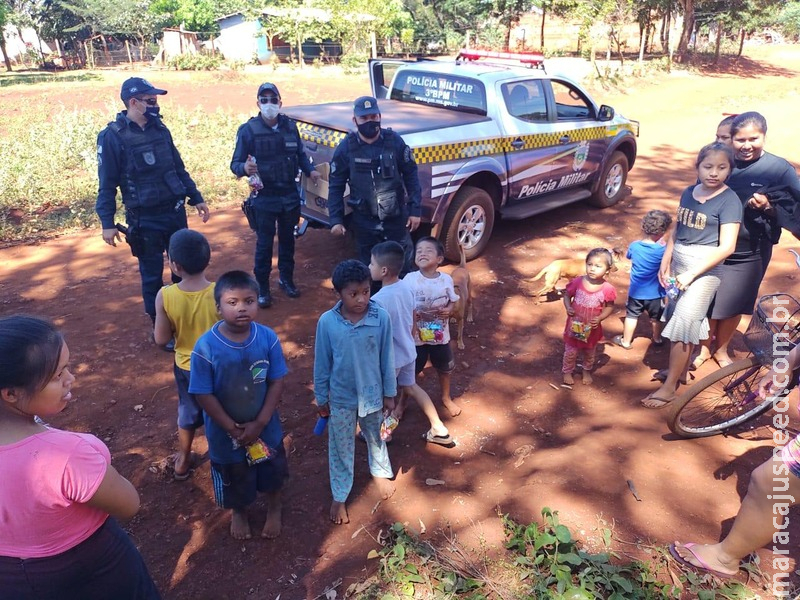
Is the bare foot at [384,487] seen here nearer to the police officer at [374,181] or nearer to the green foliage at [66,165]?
the police officer at [374,181]

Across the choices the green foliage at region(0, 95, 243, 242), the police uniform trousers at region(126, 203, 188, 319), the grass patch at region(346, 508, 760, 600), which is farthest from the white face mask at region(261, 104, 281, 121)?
the green foliage at region(0, 95, 243, 242)

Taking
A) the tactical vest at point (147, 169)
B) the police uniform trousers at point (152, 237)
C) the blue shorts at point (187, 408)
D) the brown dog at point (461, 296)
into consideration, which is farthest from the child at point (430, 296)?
the tactical vest at point (147, 169)

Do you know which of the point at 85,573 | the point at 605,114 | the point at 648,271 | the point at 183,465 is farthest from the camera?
the point at 605,114

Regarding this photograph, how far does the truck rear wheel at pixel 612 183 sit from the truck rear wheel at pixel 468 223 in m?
2.33

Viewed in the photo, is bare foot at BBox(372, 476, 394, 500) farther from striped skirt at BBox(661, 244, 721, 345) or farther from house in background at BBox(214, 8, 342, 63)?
house in background at BBox(214, 8, 342, 63)

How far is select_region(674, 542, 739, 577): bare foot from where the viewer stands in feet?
9.04

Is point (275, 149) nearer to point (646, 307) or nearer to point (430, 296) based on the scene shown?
point (430, 296)

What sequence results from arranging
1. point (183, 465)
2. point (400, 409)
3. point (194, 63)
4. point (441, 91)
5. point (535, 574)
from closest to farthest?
point (535, 574) → point (183, 465) → point (400, 409) → point (441, 91) → point (194, 63)

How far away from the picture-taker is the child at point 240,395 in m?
2.72

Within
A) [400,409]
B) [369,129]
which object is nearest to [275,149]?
[369,129]

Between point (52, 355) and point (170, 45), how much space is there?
43.0m

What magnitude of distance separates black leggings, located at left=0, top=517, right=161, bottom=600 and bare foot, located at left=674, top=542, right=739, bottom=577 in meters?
2.37

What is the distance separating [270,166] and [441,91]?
2708 mm

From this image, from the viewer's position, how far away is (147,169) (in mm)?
4609
